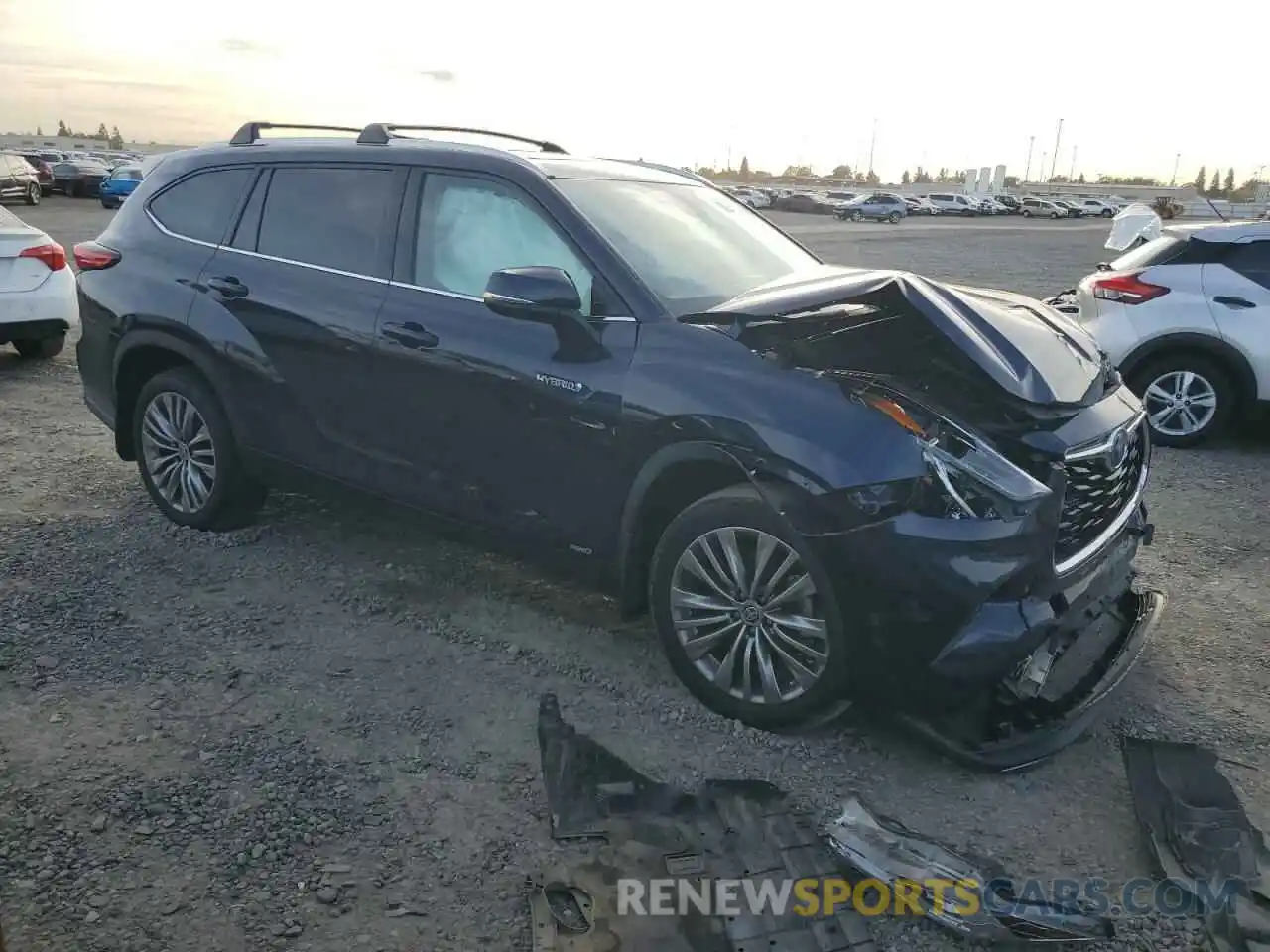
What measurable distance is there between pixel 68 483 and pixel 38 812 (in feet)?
11.4

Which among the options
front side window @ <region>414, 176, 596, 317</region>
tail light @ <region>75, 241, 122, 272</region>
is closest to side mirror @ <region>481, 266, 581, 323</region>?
front side window @ <region>414, 176, 596, 317</region>

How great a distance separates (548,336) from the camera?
3.84 meters

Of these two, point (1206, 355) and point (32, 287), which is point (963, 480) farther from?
point (32, 287)

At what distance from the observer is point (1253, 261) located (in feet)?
24.2

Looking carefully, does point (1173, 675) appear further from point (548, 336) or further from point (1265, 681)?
point (548, 336)

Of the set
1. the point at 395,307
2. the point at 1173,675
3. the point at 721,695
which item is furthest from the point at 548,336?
the point at 1173,675

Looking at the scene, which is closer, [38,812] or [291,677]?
[38,812]

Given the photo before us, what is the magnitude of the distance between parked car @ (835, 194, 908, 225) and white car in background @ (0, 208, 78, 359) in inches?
1898

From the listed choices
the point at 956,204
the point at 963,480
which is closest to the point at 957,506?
Result: the point at 963,480

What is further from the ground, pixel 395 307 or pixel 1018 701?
pixel 395 307

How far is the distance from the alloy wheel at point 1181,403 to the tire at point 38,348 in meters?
9.27

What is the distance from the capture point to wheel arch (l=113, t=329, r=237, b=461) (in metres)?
4.92

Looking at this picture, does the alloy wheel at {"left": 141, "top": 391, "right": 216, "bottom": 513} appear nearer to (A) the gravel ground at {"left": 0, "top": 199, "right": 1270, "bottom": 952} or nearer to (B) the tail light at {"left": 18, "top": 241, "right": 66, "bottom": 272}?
(A) the gravel ground at {"left": 0, "top": 199, "right": 1270, "bottom": 952}
